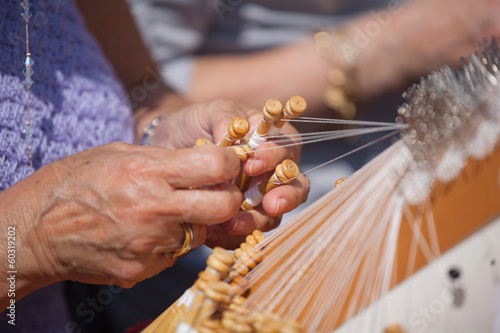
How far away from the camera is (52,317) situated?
2.48 feet

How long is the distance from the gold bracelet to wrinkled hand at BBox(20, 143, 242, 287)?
726 mm


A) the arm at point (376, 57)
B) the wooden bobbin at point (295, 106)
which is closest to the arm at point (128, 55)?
the arm at point (376, 57)

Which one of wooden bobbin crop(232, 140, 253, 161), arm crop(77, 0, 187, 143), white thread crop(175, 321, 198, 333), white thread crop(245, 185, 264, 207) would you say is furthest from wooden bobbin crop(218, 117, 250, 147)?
arm crop(77, 0, 187, 143)

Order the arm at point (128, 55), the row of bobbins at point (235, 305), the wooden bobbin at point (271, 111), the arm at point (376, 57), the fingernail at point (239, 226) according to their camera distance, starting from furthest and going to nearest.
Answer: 1. the arm at point (128, 55)
2. the arm at point (376, 57)
3. the fingernail at point (239, 226)
4. the wooden bobbin at point (271, 111)
5. the row of bobbins at point (235, 305)

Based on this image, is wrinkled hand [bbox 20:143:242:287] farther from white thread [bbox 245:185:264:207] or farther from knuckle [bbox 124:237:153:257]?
white thread [bbox 245:185:264:207]

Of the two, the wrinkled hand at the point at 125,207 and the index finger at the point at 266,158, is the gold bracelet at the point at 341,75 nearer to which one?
the index finger at the point at 266,158

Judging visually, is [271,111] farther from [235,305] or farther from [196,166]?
[235,305]

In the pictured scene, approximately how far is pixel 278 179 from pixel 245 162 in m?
0.06

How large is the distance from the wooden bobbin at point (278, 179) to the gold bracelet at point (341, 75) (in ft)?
1.98

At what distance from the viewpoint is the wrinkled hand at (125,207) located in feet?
1.61

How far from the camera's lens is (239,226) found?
0.63m

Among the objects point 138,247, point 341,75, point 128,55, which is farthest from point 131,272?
point 341,75

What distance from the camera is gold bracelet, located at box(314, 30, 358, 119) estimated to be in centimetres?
113

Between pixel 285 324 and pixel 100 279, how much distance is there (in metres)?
0.31
